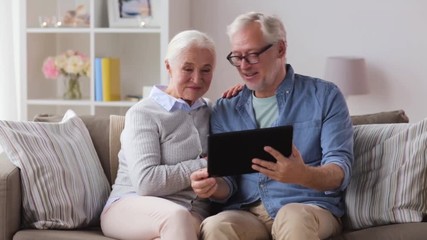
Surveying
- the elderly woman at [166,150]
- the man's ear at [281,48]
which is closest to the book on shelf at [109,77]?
the elderly woman at [166,150]

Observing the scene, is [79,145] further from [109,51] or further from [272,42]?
[109,51]

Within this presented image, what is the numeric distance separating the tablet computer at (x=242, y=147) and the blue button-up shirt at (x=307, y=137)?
0.25 meters

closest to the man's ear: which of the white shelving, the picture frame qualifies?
the white shelving

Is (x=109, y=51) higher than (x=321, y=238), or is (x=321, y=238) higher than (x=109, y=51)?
(x=109, y=51)

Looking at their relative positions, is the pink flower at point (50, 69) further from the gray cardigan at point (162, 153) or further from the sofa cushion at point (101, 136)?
the gray cardigan at point (162, 153)

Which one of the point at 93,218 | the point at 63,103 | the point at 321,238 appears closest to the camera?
the point at 321,238

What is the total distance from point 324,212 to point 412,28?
2298mm

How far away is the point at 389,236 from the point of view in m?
2.96

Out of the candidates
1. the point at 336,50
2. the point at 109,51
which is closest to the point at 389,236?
the point at 336,50

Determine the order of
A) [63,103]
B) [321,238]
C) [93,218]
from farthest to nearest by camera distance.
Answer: [63,103]
[93,218]
[321,238]

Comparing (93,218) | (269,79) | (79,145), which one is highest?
(269,79)

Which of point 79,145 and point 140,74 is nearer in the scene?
point 79,145

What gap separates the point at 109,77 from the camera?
4.93 m

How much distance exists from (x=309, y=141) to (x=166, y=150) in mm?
515
